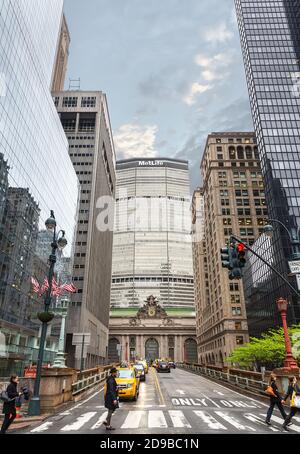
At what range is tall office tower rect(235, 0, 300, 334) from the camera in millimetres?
63656

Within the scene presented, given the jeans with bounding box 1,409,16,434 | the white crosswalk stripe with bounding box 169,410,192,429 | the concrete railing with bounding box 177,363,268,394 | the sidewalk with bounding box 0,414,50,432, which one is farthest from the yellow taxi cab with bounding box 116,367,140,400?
the jeans with bounding box 1,409,16,434

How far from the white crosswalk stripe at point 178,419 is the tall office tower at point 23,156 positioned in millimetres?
29536

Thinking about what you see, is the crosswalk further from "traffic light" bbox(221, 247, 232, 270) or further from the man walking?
"traffic light" bbox(221, 247, 232, 270)

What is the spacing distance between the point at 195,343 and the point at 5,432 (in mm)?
130000

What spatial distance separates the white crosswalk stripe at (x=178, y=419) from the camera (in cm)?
1195

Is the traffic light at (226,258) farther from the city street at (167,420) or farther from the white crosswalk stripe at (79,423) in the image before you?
the white crosswalk stripe at (79,423)

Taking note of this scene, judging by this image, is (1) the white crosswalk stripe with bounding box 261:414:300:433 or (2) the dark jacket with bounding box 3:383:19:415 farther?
(1) the white crosswalk stripe with bounding box 261:414:300:433

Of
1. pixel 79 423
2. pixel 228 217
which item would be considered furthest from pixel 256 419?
pixel 228 217

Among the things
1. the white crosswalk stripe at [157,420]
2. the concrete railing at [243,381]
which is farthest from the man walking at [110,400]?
the concrete railing at [243,381]

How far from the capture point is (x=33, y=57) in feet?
160

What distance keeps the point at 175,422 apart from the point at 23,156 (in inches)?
1653

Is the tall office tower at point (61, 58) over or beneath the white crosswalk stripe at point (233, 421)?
over

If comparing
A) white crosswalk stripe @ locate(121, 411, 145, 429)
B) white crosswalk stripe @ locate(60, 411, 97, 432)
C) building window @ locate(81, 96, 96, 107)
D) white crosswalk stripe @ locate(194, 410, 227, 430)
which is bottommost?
white crosswalk stripe @ locate(60, 411, 97, 432)

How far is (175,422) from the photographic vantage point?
41.3ft
